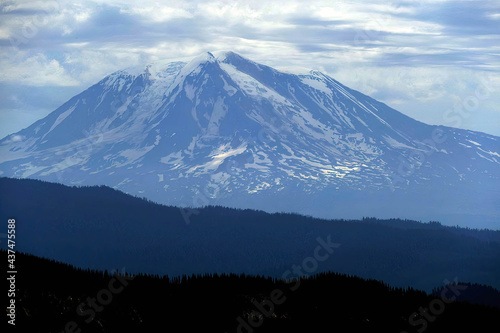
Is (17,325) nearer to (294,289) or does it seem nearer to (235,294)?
(235,294)

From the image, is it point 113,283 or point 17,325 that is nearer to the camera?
point 17,325

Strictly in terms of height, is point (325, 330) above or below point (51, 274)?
below

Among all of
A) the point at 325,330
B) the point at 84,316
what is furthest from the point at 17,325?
the point at 325,330

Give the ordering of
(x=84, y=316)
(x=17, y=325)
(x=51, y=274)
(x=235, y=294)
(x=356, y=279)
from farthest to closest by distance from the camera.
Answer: (x=356, y=279) → (x=235, y=294) → (x=51, y=274) → (x=84, y=316) → (x=17, y=325)

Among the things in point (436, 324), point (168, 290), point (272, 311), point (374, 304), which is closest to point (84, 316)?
point (168, 290)

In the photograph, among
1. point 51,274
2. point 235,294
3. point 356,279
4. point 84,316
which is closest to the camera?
point 84,316

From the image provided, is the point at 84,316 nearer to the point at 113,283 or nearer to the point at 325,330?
the point at 113,283
